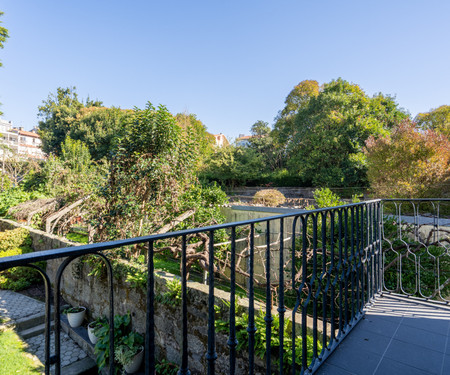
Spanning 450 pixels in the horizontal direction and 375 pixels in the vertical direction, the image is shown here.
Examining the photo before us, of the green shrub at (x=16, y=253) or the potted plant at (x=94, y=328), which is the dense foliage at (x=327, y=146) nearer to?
the green shrub at (x=16, y=253)

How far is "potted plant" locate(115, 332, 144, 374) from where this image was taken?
12.4 ft

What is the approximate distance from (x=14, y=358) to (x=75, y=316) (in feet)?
3.37

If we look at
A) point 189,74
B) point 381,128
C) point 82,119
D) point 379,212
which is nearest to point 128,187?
point 379,212

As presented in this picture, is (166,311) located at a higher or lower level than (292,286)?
lower

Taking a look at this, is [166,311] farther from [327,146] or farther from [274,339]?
[327,146]

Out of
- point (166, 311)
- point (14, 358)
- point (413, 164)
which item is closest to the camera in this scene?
point (166, 311)

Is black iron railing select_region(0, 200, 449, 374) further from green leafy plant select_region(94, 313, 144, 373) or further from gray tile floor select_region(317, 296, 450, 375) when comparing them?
green leafy plant select_region(94, 313, 144, 373)

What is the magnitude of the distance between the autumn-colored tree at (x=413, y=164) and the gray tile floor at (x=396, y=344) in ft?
19.6

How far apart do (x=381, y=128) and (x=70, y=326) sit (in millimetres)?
15455

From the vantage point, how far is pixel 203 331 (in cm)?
327

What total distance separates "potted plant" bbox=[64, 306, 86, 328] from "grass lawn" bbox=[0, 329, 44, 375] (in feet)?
2.50

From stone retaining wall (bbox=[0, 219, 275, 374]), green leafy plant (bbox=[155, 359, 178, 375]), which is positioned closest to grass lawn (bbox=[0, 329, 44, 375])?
stone retaining wall (bbox=[0, 219, 275, 374])

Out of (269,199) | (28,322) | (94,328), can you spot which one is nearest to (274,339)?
(94,328)

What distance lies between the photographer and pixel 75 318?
15.7ft
